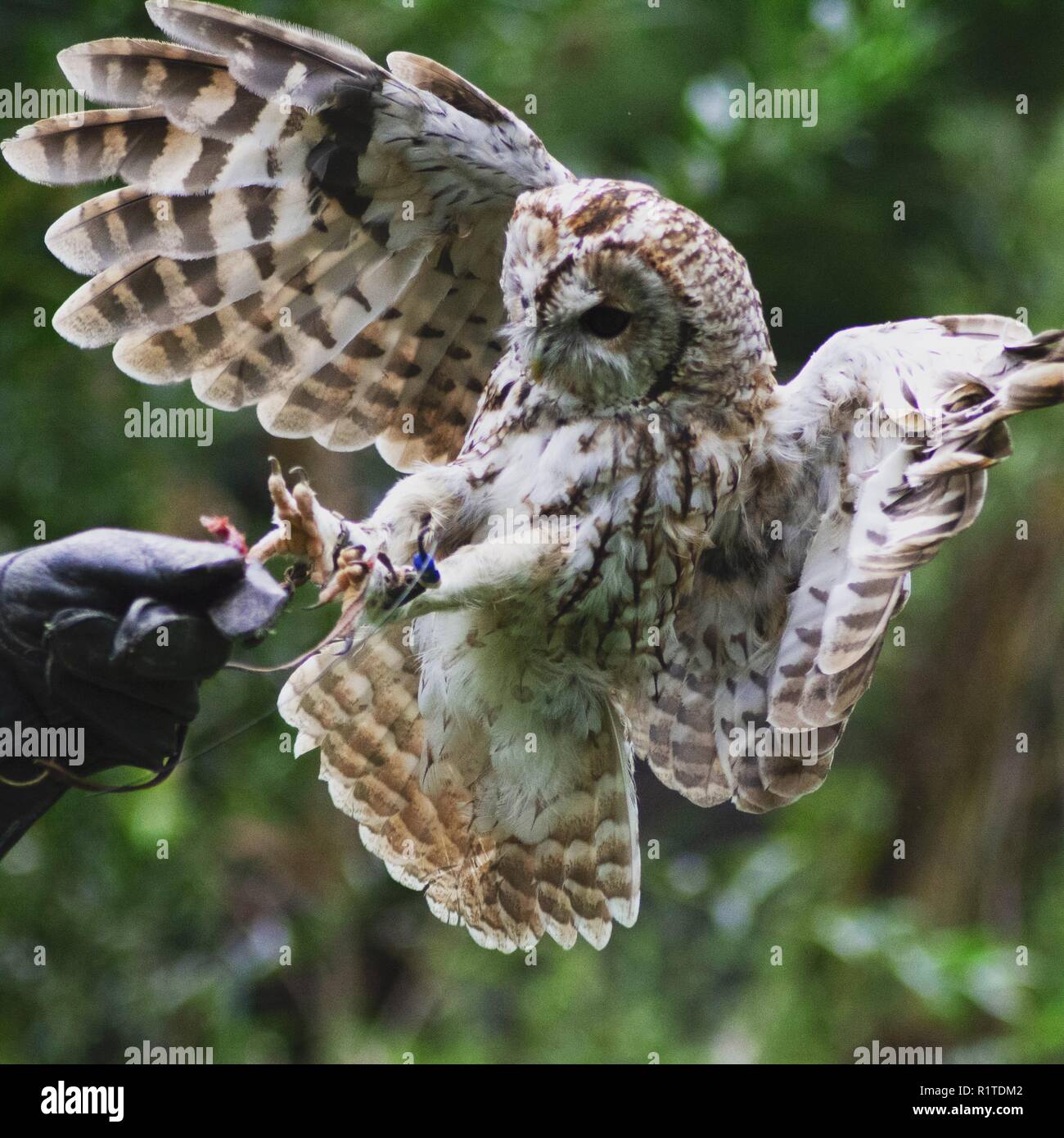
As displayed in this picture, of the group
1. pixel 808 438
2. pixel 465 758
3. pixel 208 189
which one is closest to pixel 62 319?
pixel 208 189

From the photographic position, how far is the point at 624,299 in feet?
7.29

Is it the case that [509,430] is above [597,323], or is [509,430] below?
below

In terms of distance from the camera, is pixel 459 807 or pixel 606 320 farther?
pixel 459 807

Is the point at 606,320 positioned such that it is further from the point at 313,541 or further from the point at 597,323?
the point at 313,541

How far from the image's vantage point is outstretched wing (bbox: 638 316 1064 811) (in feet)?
6.50

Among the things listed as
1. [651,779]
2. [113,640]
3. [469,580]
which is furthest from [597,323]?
[651,779]

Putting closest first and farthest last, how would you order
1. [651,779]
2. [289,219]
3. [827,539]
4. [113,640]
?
1. [113,640]
2. [827,539]
3. [289,219]
4. [651,779]

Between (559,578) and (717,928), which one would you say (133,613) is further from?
(717,928)

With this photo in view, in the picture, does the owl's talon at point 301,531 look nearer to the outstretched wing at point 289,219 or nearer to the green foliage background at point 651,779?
the outstretched wing at point 289,219

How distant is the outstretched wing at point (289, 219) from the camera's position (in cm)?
235

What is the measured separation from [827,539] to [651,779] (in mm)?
3012

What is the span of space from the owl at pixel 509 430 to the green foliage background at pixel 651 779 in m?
1.08

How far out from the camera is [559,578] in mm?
2322

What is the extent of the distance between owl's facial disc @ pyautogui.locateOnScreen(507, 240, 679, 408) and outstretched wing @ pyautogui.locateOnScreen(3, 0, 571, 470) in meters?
0.32
